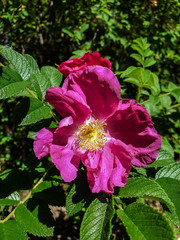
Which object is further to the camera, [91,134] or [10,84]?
[91,134]

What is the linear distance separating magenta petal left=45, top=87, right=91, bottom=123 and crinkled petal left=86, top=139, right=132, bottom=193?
0.75ft

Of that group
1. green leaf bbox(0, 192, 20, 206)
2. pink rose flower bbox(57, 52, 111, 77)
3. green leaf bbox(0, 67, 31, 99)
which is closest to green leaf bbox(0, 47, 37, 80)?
green leaf bbox(0, 67, 31, 99)

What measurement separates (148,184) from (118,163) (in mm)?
162

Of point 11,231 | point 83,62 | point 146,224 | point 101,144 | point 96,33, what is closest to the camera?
point 146,224

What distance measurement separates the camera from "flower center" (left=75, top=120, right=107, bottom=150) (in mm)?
1184

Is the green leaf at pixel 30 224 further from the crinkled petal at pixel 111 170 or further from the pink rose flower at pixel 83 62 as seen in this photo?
the pink rose flower at pixel 83 62

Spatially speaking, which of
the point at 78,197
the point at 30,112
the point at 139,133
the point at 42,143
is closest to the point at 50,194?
the point at 78,197

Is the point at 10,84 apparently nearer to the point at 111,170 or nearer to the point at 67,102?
the point at 67,102

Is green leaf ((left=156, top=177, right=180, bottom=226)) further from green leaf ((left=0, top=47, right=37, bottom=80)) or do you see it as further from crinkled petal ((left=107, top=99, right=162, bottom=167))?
green leaf ((left=0, top=47, right=37, bottom=80))

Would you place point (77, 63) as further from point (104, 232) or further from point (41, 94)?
point (104, 232)

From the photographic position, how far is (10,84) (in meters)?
0.99

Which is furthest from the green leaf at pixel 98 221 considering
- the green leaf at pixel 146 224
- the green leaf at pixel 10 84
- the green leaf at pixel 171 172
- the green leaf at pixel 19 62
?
the green leaf at pixel 19 62

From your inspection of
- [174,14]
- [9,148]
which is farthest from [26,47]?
[174,14]

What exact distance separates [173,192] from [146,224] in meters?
0.26
